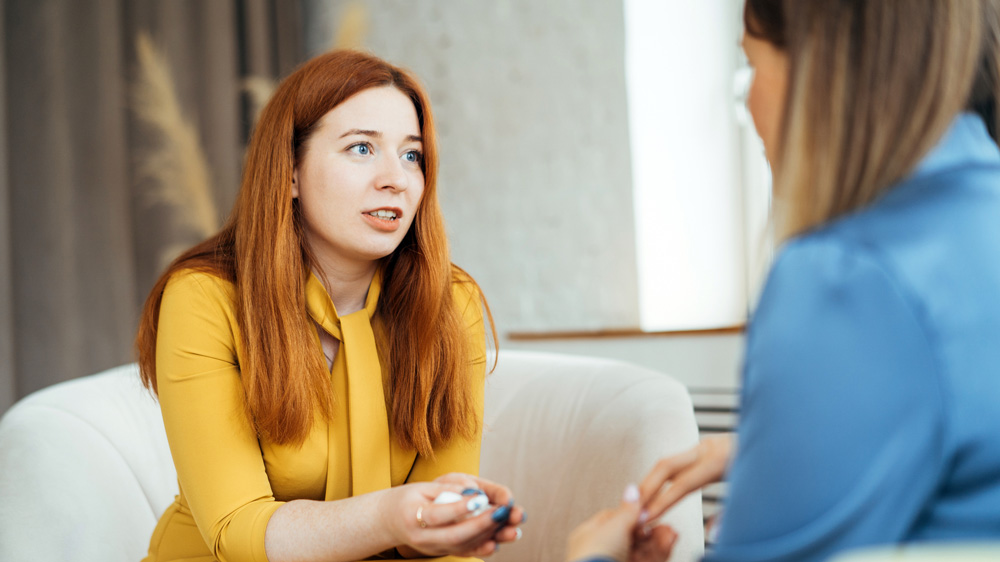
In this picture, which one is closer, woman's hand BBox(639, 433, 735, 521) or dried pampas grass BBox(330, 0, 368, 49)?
woman's hand BBox(639, 433, 735, 521)

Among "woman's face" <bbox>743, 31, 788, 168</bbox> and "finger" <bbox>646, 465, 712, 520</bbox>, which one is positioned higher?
"woman's face" <bbox>743, 31, 788, 168</bbox>

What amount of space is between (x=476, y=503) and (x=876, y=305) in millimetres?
574

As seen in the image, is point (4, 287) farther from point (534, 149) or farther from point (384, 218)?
point (534, 149)

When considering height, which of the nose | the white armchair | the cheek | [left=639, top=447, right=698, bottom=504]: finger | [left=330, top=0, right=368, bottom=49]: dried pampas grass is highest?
[left=330, top=0, right=368, bottom=49]: dried pampas grass

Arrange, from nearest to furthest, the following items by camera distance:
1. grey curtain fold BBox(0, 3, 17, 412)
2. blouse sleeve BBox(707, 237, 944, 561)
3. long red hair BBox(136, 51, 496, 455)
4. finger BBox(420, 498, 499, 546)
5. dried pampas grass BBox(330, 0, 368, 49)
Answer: blouse sleeve BBox(707, 237, 944, 561) → finger BBox(420, 498, 499, 546) → long red hair BBox(136, 51, 496, 455) → grey curtain fold BBox(0, 3, 17, 412) → dried pampas grass BBox(330, 0, 368, 49)

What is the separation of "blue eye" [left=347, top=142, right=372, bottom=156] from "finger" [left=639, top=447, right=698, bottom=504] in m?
0.71

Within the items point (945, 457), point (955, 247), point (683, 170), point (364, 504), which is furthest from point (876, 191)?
A: point (683, 170)

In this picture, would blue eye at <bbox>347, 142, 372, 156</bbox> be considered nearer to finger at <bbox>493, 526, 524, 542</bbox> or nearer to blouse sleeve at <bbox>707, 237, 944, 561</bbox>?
finger at <bbox>493, 526, 524, 542</bbox>

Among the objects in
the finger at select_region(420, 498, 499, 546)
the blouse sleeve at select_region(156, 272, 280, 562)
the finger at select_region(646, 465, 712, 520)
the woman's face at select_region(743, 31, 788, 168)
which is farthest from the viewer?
the blouse sleeve at select_region(156, 272, 280, 562)

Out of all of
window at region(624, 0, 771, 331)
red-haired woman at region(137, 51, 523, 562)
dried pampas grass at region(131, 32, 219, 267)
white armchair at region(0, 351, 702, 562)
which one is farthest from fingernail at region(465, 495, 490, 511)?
dried pampas grass at region(131, 32, 219, 267)

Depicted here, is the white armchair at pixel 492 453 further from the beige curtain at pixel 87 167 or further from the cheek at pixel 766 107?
the beige curtain at pixel 87 167

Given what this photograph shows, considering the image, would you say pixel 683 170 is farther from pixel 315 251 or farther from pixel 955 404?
pixel 955 404

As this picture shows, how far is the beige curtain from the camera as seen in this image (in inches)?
97.7

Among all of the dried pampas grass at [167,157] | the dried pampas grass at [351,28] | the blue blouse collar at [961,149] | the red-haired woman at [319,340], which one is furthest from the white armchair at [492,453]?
the dried pampas grass at [351,28]
